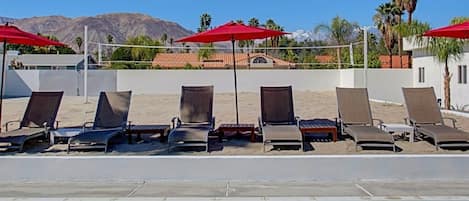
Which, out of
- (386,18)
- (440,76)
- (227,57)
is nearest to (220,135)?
(440,76)

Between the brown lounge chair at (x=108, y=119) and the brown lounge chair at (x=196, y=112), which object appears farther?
the brown lounge chair at (x=196, y=112)

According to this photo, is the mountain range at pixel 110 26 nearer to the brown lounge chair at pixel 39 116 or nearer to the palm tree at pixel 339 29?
the palm tree at pixel 339 29

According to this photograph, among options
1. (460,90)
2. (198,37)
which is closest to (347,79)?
(460,90)

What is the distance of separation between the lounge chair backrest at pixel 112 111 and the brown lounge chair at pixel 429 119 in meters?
5.18

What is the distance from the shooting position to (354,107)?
30.8 feet

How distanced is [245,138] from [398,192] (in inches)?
139

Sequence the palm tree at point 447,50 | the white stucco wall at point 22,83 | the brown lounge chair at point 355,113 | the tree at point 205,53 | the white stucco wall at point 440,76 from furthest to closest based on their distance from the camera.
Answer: the tree at point 205,53 < the white stucco wall at point 22,83 < the white stucco wall at point 440,76 < the palm tree at point 447,50 < the brown lounge chair at point 355,113

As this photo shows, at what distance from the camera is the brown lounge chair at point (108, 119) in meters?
8.03

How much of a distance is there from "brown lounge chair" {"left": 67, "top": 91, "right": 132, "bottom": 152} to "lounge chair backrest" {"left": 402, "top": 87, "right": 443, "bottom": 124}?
5191 mm

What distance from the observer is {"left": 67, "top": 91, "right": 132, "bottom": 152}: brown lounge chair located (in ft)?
26.3

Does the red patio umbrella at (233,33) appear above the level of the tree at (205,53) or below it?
below

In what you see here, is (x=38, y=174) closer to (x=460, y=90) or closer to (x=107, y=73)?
(x=460, y=90)

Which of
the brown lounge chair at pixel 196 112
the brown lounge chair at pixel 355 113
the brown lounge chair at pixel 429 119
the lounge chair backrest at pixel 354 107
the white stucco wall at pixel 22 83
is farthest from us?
the white stucco wall at pixel 22 83

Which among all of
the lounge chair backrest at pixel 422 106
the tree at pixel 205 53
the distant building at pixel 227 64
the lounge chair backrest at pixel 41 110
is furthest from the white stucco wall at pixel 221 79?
the lounge chair backrest at pixel 422 106
